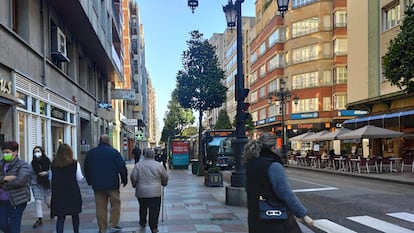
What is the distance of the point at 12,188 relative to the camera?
6117 millimetres

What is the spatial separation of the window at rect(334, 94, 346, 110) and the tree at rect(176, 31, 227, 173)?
90.7ft

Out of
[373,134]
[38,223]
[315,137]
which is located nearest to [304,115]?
[315,137]

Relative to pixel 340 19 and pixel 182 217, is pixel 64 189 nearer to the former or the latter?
pixel 182 217

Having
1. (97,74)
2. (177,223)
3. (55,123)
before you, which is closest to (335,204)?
(177,223)

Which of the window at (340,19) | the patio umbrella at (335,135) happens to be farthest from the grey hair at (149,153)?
the window at (340,19)

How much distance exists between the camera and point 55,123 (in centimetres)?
1786

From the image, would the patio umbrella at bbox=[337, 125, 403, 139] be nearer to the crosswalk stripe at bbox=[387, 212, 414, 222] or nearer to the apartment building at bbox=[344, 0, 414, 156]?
the apartment building at bbox=[344, 0, 414, 156]

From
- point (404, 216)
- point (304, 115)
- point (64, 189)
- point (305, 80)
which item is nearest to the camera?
point (64, 189)

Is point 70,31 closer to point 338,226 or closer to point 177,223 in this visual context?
point 177,223

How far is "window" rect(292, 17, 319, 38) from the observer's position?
52.8m

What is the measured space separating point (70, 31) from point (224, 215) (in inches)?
556

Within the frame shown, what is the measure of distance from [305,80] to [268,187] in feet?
168

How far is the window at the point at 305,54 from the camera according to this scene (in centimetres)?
5278

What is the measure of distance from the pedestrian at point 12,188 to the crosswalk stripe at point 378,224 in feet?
22.3
